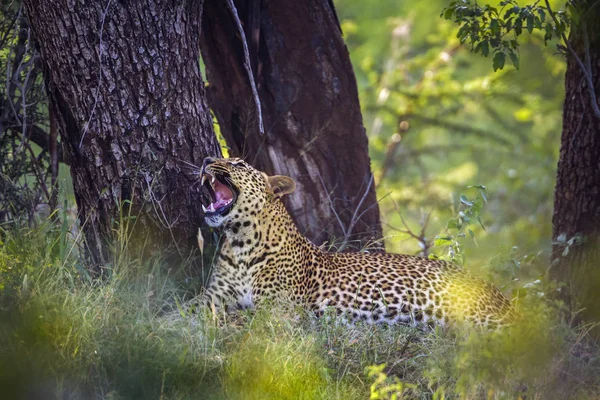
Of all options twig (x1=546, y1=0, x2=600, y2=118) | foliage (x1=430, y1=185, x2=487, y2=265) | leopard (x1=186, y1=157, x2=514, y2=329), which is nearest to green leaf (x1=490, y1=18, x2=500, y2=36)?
twig (x1=546, y1=0, x2=600, y2=118)

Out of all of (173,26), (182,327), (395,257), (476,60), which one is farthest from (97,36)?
(476,60)

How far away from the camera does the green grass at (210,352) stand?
5148 mm

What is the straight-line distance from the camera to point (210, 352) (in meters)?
5.59

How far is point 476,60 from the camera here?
22.6 m

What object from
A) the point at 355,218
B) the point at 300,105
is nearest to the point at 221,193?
the point at 300,105

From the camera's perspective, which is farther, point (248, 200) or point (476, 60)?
point (476, 60)

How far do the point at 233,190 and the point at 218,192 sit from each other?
0.24 m

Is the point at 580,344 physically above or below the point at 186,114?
below

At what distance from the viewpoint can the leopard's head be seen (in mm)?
6875

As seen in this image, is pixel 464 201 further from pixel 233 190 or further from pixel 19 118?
pixel 19 118

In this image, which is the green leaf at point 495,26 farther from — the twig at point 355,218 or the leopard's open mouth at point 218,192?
the leopard's open mouth at point 218,192

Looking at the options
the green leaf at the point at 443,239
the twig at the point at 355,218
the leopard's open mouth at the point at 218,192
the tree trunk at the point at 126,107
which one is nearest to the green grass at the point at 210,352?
the tree trunk at the point at 126,107

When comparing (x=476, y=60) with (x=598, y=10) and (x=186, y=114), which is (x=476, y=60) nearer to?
(x=598, y=10)

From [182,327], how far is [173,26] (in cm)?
229
